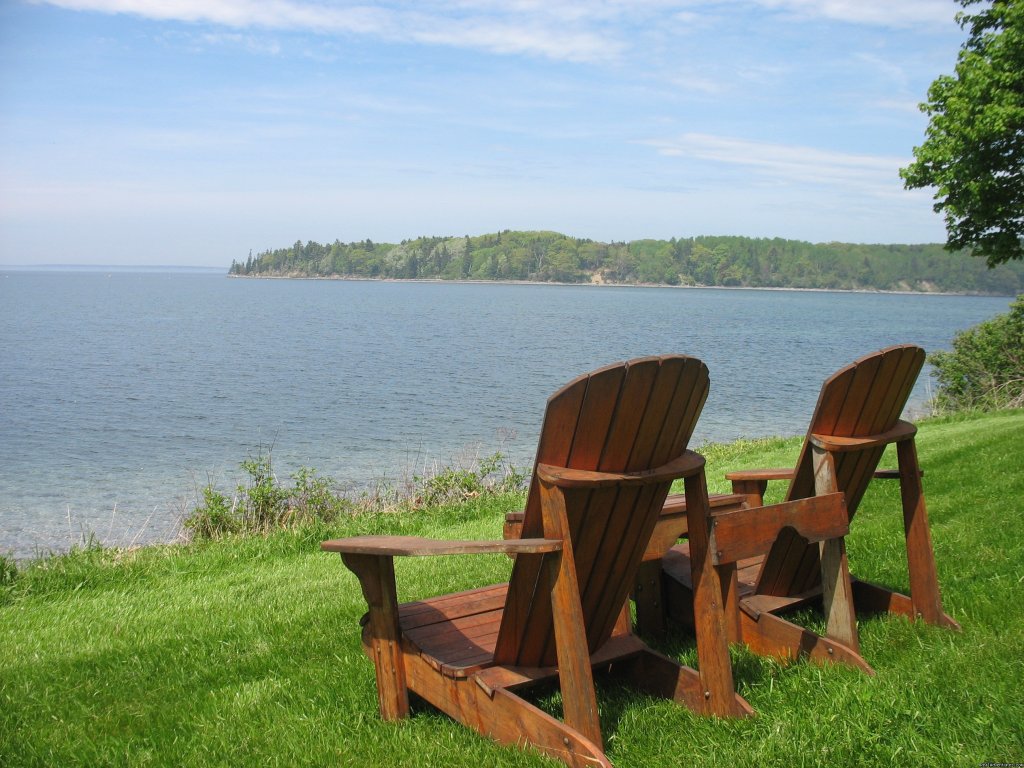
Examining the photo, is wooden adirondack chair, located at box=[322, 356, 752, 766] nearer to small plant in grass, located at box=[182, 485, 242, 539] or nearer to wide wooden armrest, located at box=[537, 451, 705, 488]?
wide wooden armrest, located at box=[537, 451, 705, 488]

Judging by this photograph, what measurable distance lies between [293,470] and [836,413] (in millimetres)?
15155

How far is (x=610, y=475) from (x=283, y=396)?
1140 inches

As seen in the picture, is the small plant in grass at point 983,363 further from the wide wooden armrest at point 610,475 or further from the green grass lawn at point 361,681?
the wide wooden armrest at point 610,475

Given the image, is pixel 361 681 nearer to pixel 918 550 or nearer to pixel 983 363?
pixel 918 550

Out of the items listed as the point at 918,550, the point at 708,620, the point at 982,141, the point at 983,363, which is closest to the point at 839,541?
the point at 918,550

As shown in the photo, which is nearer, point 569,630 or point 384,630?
point 569,630

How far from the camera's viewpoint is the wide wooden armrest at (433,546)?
111 inches

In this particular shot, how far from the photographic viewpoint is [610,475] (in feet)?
9.59

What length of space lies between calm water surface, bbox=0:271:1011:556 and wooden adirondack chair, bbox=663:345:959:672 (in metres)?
9.50

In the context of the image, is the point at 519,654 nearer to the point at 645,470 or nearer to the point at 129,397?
the point at 645,470

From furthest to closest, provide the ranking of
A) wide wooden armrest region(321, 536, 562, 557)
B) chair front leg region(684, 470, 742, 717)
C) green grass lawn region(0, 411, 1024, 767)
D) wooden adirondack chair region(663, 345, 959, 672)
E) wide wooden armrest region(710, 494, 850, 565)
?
wooden adirondack chair region(663, 345, 959, 672)
wide wooden armrest region(710, 494, 850, 565)
chair front leg region(684, 470, 742, 717)
green grass lawn region(0, 411, 1024, 767)
wide wooden armrest region(321, 536, 562, 557)

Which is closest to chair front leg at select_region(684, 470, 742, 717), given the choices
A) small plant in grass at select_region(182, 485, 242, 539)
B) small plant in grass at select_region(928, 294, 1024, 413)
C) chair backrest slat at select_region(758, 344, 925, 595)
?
chair backrest slat at select_region(758, 344, 925, 595)

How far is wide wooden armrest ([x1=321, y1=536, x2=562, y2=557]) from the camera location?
9.23ft

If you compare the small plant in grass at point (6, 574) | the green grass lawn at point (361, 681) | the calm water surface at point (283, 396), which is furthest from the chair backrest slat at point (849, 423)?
the calm water surface at point (283, 396)
